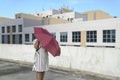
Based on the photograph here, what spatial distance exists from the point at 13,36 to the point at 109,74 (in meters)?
51.4

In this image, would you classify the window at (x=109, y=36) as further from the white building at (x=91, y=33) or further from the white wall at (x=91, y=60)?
the white wall at (x=91, y=60)

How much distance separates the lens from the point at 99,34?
3881cm

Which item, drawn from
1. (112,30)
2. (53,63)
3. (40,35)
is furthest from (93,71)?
(112,30)

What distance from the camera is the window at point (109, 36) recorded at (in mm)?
36969

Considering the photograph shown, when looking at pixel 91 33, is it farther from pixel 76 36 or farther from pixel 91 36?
pixel 76 36

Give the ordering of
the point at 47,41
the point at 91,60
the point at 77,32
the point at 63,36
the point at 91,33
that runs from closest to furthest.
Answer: the point at 47,41
the point at 91,60
the point at 91,33
the point at 77,32
the point at 63,36

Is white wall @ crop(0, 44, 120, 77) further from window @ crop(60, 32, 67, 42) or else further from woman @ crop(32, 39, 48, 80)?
window @ crop(60, 32, 67, 42)

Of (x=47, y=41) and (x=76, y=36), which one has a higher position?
(x=76, y=36)

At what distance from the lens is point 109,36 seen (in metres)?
37.4

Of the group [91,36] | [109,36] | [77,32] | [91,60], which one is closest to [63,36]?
[77,32]

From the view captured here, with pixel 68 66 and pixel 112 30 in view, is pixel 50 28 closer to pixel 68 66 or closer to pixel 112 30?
pixel 112 30

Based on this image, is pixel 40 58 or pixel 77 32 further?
pixel 77 32

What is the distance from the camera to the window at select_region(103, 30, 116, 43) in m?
37.0

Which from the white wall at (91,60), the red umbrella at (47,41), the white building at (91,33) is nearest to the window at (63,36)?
the white building at (91,33)
